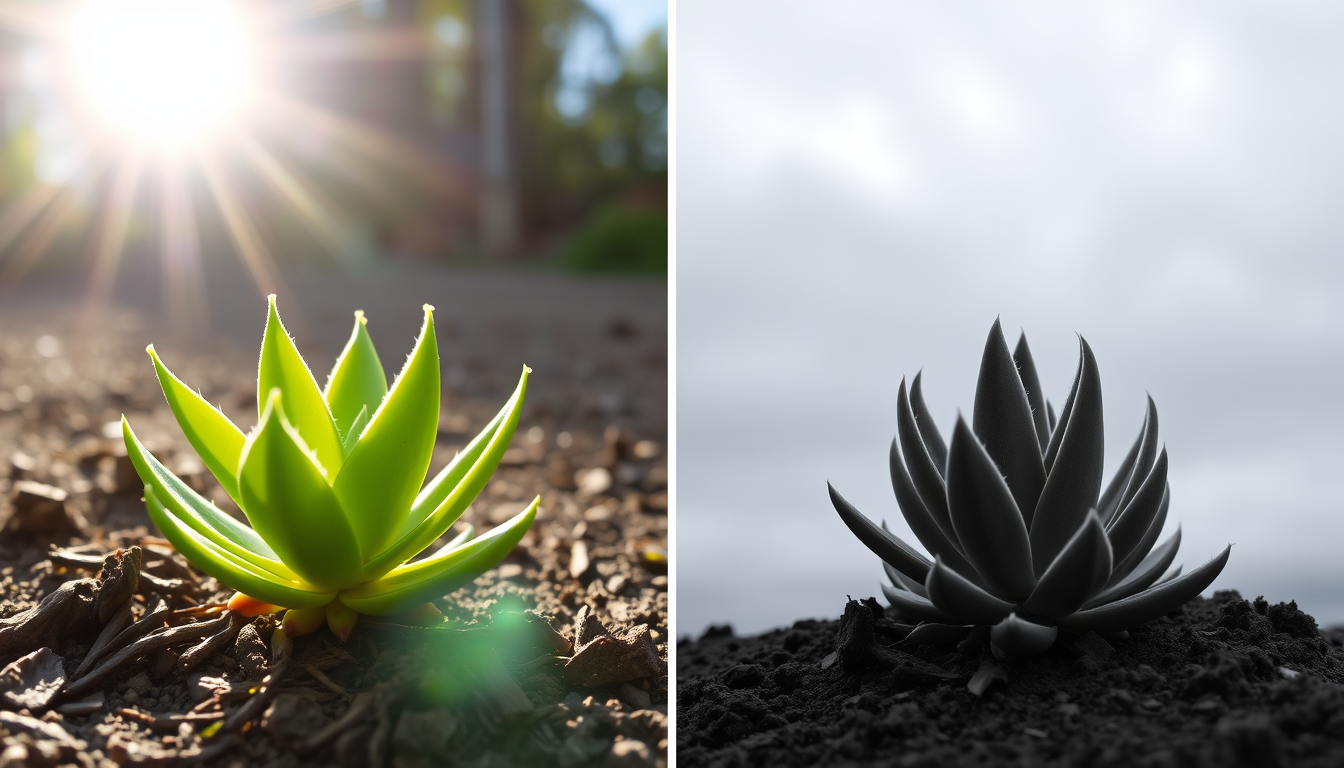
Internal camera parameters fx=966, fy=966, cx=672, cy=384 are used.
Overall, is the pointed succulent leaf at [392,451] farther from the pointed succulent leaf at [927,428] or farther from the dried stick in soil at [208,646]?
the pointed succulent leaf at [927,428]

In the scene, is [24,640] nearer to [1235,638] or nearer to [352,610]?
[352,610]

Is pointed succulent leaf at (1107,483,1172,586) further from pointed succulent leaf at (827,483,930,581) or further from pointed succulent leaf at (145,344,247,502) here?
pointed succulent leaf at (145,344,247,502)

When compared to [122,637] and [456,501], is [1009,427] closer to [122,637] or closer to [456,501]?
[456,501]

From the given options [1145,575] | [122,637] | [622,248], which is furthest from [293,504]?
[622,248]

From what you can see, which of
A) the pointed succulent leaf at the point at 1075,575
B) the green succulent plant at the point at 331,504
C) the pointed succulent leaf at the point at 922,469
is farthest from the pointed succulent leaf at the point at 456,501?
the pointed succulent leaf at the point at 1075,575

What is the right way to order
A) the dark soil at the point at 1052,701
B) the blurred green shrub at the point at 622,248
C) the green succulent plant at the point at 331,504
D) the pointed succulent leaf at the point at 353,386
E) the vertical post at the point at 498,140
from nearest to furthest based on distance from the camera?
1. the dark soil at the point at 1052,701
2. the green succulent plant at the point at 331,504
3. the pointed succulent leaf at the point at 353,386
4. the blurred green shrub at the point at 622,248
5. the vertical post at the point at 498,140

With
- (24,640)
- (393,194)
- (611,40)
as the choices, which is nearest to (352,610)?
(24,640)

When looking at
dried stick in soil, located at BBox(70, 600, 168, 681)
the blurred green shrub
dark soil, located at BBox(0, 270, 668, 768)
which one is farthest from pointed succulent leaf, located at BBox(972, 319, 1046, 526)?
the blurred green shrub
